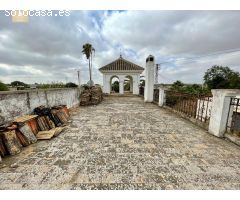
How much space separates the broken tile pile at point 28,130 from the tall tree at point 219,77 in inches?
1784

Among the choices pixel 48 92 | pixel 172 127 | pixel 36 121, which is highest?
pixel 48 92

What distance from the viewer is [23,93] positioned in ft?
15.0

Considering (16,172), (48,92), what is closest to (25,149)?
(16,172)

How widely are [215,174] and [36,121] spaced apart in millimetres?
4682

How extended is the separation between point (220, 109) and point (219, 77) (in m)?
48.9

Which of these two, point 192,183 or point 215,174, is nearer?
point 192,183

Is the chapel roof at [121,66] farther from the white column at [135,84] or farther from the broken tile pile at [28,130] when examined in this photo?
the broken tile pile at [28,130]

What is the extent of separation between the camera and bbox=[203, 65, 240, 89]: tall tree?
39584mm

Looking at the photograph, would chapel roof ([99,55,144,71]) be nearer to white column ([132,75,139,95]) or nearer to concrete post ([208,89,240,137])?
white column ([132,75,139,95])

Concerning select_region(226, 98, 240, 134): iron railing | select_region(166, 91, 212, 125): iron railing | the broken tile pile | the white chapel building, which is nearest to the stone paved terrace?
the broken tile pile

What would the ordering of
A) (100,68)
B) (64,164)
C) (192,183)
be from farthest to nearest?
1. (100,68)
2. (64,164)
3. (192,183)

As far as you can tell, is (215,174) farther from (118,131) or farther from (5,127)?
(5,127)

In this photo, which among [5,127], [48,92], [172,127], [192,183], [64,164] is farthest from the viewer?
[48,92]

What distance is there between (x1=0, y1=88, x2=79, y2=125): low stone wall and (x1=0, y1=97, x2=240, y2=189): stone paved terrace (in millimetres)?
1205
